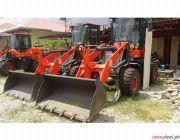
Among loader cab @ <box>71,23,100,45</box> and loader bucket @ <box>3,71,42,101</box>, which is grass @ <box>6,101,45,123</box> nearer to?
loader bucket @ <box>3,71,42,101</box>

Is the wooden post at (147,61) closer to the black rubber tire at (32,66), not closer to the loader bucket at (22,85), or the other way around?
the loader bucket at (22,85)

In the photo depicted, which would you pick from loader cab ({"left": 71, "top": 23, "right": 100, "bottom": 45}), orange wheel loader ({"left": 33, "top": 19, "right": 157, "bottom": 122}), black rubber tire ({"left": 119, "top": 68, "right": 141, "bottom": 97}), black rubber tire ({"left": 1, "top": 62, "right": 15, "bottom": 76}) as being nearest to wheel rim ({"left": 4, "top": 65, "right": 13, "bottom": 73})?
black rubber tire ({"left": 1, "top": 62, "right": 15, "bottom": 76})

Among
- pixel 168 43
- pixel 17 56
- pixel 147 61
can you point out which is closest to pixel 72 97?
pixel 147 61

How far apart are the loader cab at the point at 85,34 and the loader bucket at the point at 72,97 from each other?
4989 mm

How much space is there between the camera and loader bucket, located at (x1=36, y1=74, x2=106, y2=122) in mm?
4693

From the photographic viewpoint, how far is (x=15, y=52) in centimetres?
1147

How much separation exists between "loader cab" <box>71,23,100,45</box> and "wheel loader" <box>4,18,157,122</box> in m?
2.71

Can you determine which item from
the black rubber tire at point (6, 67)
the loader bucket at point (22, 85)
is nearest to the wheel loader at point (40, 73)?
the loader bucket at point (22, 85)

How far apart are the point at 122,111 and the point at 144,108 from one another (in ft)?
1.83

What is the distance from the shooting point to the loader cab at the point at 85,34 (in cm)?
1063

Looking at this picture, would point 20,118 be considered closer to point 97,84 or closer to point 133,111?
point 97,84

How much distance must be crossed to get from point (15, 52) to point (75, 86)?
268 inches

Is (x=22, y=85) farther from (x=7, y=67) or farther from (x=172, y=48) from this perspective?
(x=172, y=48)
